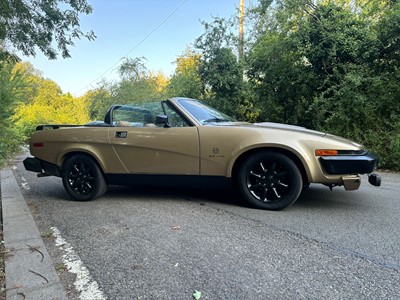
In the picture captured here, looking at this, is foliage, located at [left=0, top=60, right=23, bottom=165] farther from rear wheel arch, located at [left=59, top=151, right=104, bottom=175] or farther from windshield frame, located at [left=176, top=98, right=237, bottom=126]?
windshield frame, located at [left=176, top=98, right=237, bottom=126]

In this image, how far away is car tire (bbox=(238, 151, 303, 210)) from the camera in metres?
3.79

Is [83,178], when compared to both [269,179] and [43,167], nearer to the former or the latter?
[43,167]

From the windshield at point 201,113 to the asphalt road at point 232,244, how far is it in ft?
3.57

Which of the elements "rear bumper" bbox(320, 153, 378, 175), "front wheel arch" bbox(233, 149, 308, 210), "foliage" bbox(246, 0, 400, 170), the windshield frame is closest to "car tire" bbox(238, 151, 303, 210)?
"front wheel arch" bbox(233, 149, 308, 210)

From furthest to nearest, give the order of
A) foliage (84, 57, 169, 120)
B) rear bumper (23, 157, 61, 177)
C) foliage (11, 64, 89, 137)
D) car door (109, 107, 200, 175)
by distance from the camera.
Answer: foliage (84, 57, 169, 120)
foliage (11, 64, 89, 137)
rear bumper (23, 157, 61, 177)
car door (109, 107, 200, 175)

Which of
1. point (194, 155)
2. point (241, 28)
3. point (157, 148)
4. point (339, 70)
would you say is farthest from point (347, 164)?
point (241, 28)

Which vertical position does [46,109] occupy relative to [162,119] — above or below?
below

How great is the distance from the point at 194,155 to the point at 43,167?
2.52m

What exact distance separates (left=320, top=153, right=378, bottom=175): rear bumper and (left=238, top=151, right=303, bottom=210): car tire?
0.34 m

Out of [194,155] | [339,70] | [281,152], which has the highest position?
[339,70]

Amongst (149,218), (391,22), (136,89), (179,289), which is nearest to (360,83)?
(391,22)

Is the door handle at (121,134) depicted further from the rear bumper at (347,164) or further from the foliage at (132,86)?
the foliage at (132,86)

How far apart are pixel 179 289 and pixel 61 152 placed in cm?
330

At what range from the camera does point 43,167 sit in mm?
5086
